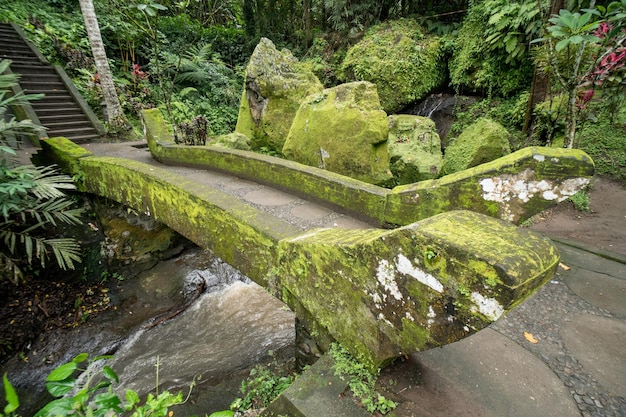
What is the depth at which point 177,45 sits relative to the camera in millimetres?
13930

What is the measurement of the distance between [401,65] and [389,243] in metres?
10.3

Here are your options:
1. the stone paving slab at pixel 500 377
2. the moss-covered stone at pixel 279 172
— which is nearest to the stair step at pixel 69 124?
the moss-covered stone at pixel 279 172

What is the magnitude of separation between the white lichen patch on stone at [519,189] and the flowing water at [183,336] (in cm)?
377

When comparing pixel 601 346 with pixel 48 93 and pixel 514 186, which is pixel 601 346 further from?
pixel 48 93

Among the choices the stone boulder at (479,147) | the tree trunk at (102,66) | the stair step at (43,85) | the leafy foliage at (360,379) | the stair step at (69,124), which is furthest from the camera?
the stair step at (43,85)

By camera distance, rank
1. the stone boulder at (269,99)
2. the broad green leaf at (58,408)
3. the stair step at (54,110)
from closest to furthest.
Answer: the broad green leaf at (58,408) < the stone boulder at (269,99) < the stair step at (54,110)

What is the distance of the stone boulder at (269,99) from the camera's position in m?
8.34

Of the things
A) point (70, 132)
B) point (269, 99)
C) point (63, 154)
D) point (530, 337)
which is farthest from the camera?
point (70, 132)

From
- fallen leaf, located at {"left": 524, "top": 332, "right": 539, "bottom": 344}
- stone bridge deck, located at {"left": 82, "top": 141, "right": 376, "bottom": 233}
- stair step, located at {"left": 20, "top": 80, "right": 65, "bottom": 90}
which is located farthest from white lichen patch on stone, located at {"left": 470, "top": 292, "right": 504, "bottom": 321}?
stair step, located at {"left": 20, "top": 80, "right": 65, "bottom": 90}

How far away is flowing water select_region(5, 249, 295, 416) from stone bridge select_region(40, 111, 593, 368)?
238cm

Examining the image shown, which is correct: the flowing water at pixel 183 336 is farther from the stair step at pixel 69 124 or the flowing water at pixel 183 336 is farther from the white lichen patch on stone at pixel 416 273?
the stair step at pixel 69 124

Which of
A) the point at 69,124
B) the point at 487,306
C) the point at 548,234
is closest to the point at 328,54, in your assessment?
the point at 69,124

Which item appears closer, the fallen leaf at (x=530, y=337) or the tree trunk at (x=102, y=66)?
the fallen leaf at (x=530, y=337)

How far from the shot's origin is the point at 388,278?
6.47ft
